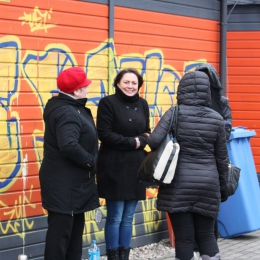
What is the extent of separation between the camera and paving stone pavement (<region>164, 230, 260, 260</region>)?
7820 mm

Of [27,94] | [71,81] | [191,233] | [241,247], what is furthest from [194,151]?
[241,247]

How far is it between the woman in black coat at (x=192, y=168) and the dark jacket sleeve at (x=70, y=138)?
0.60m

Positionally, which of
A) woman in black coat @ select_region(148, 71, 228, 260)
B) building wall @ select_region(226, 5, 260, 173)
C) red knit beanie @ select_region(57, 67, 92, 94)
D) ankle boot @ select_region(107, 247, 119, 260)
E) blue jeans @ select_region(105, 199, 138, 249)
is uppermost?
building wall @ select_region(226, 5, 260, 173)

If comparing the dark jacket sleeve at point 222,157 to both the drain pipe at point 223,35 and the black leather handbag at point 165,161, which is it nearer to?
the black leather handbag at point 165,161

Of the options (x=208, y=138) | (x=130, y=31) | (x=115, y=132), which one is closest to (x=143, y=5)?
(x=130, y=31)

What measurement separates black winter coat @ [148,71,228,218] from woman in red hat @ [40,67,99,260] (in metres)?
0.58

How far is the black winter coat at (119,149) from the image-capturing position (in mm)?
6633

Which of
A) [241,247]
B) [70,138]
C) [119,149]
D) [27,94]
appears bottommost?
[241,247]

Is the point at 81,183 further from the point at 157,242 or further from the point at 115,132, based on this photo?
the point at 157,242

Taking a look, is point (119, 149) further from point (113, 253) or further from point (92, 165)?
point (113, 253)

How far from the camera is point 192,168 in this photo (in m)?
5.87

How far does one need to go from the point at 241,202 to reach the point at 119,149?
2582 millimetres

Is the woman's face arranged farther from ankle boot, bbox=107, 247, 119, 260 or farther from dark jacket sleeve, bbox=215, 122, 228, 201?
ankle boot, bbox=107, 247, 119, 260

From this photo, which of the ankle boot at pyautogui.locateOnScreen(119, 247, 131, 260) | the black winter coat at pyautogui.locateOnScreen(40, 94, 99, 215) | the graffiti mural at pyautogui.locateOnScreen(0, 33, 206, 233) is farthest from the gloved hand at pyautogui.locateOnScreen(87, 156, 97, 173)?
the ankle boot at pyautogui.locateOnScreen(119, 247, 131, 260)
